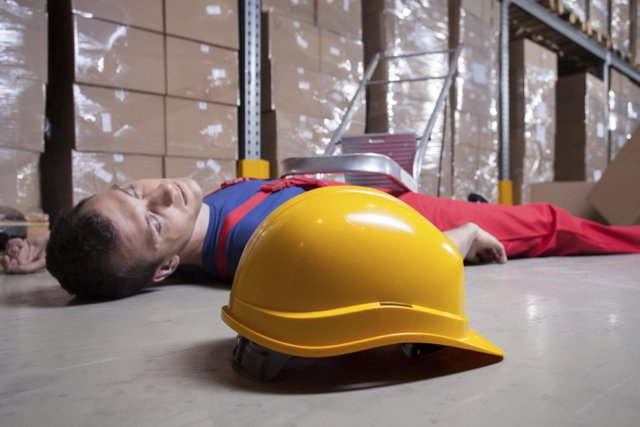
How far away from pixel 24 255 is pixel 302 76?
1.69m

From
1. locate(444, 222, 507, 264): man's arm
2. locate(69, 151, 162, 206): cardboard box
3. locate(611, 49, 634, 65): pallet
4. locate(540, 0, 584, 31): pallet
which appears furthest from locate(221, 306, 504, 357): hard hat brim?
locate(611, 49, 634, 65): pallet

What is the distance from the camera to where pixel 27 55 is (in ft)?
6.66

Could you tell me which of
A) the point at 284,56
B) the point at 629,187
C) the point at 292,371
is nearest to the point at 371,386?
the point at 292,371

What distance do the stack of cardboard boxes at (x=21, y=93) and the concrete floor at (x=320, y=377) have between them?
48.1 inches

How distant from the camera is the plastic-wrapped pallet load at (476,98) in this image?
143 inches

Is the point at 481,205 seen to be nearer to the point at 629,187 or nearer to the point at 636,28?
the point at 629,187

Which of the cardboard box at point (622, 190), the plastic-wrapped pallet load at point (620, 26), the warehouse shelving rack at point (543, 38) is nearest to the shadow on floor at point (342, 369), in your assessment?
the cardboard box at point (622, 190)

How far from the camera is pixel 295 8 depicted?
2.81 meters

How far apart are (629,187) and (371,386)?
2650 mm

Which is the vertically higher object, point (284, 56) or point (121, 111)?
point (284, 56)

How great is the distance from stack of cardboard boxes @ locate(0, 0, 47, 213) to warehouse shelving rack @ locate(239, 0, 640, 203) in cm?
103

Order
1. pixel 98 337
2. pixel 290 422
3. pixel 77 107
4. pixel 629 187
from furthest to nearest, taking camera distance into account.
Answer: pixel 629 187 → pixel 77 107 → pixel 98 337 → pixel 290 422

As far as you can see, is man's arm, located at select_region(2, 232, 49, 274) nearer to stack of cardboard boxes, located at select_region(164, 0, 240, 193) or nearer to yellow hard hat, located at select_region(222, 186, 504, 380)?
stack of cardboard boxes, located at select_region(164, 0, 240, 193)

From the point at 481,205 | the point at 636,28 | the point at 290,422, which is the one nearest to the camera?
the point at 290,422
